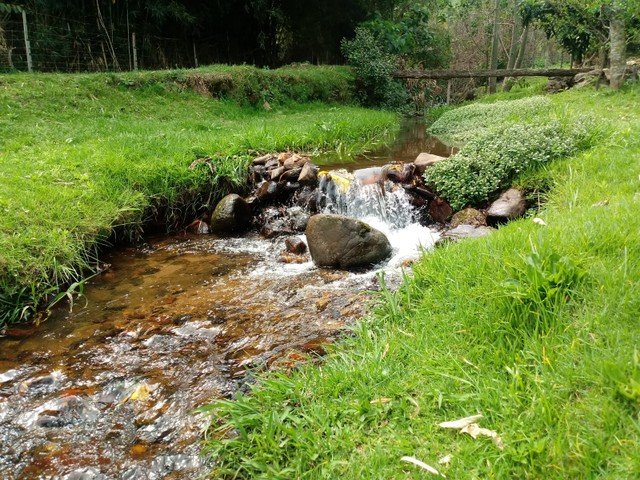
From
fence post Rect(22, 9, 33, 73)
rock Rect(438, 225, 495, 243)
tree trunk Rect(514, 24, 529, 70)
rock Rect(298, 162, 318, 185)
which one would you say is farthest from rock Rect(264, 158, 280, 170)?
tree trunk Rect(514, 24, 529, 70)

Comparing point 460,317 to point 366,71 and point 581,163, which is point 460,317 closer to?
point 581,163

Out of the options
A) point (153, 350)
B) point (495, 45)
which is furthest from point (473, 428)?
point (495, 45)

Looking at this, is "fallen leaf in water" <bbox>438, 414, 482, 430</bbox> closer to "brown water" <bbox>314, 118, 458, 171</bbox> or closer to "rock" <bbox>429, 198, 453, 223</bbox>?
"rock" <bbox>429, 198, 453, 223</bbox>

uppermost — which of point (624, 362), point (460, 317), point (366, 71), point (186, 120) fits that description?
point (366, 71)

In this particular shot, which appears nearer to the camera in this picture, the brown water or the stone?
the stone

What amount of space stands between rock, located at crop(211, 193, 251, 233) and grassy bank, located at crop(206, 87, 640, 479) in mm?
3740

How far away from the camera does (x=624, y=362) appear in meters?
1.91

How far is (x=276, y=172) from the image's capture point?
298 inches

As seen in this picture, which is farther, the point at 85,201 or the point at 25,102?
the point at 25,102

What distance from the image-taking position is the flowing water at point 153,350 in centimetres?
264

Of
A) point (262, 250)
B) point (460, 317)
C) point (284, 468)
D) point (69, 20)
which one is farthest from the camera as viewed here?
point (69, 20)

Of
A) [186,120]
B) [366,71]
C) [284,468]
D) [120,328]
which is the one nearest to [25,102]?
[186,120]

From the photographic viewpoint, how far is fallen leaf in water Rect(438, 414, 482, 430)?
209 centimetres

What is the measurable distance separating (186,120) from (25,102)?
11.6ft
